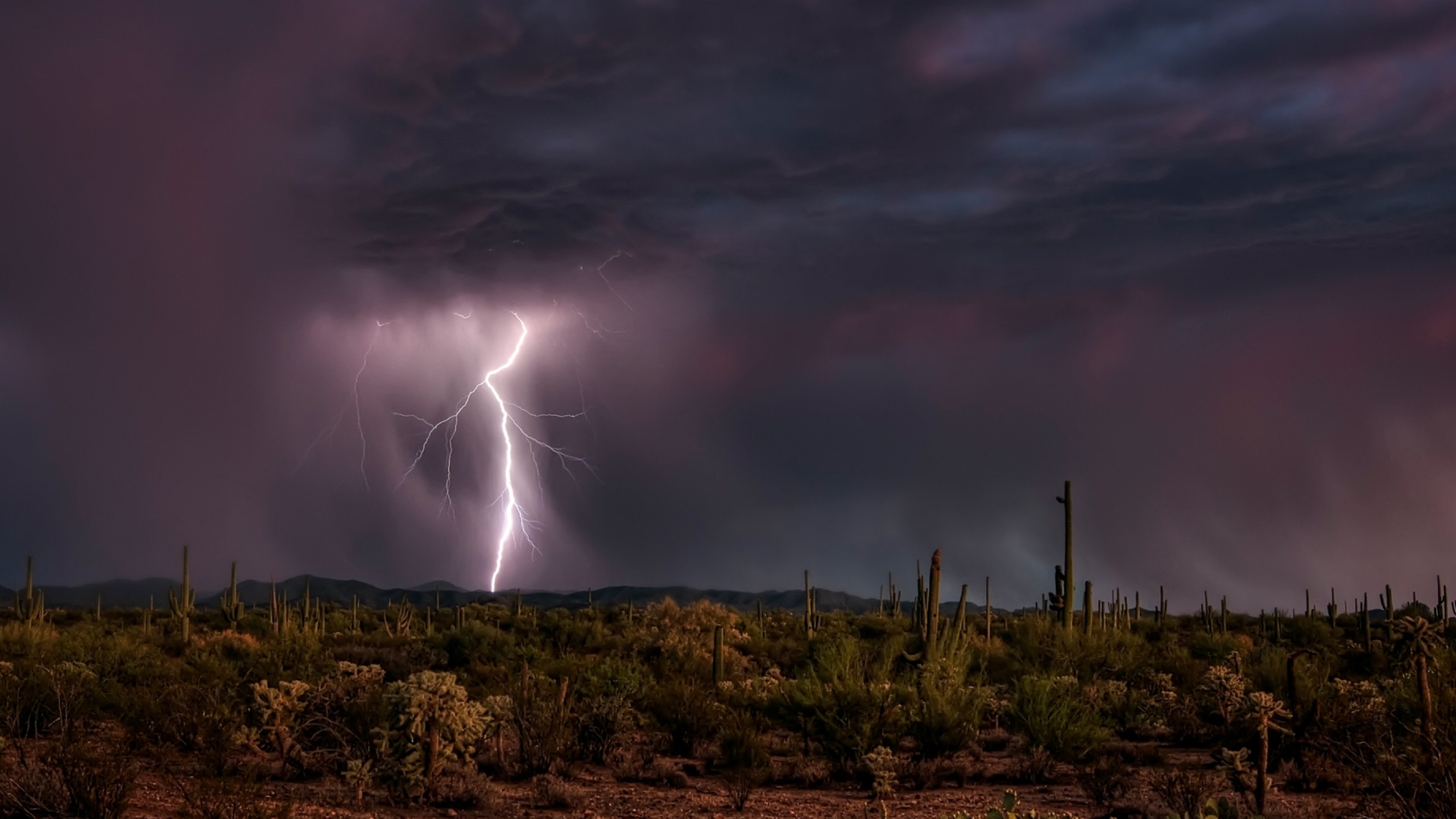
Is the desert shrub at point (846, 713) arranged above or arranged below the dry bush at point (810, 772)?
above

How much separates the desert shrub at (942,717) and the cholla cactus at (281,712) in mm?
9297

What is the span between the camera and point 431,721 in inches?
557

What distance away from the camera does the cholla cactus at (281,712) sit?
1542cm

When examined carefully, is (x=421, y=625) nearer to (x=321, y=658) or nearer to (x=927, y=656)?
(x=321, y=658)

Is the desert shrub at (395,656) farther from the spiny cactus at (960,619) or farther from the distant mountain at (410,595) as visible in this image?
the distant mountain at (410,595)

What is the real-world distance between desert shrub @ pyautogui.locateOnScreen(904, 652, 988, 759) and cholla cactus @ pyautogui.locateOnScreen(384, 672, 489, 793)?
695 centimetres

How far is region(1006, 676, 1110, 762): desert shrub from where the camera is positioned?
17.4m

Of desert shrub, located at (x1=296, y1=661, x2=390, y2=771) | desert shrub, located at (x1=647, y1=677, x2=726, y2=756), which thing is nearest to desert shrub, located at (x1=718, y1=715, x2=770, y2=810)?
desert shrub, located at (x1=647, y1=677, x2=726, y2=756)

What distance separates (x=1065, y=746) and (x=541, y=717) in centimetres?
833

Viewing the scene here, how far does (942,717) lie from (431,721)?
7861 mm

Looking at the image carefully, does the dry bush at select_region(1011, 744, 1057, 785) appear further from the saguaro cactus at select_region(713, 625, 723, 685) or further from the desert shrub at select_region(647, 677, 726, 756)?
the saguaro cactus at select_region(713, 625, 723, 685)

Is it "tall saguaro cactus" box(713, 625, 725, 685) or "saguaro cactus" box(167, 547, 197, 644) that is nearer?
"tall saguaro cactus" box(713, 625, 725, 685)

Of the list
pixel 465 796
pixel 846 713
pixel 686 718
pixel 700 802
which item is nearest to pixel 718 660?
pixel 686 718

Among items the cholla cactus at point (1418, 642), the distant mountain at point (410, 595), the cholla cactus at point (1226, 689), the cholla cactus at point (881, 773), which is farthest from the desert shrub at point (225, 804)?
the distant mountain at point (410, 595)
